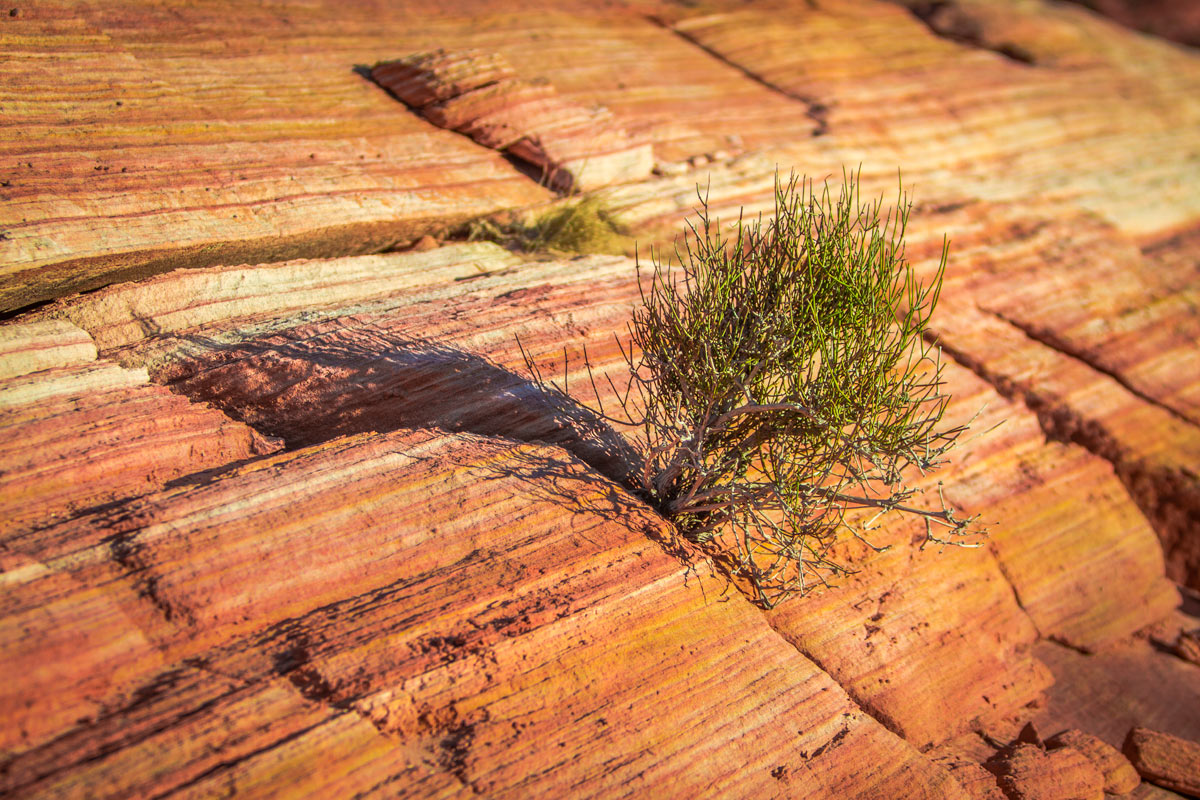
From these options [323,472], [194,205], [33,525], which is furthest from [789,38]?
[33,525]

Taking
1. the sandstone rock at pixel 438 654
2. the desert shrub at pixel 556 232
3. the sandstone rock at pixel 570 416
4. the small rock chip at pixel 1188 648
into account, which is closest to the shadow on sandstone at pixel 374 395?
the sandstone rock at pixel 570 416

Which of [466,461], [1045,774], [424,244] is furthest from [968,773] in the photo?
[424,244]

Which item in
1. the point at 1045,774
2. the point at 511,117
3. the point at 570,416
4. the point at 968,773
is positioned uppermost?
the point at 511,117

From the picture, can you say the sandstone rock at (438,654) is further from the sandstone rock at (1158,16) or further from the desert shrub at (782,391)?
the sandstone rock at (1158,16)

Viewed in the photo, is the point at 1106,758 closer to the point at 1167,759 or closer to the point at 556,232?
the point at 1167,759

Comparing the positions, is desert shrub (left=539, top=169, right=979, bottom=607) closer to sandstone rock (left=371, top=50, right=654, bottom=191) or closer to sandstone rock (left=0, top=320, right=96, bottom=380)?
sandstone rock (left=0, top=320, right=96, bottom=380)

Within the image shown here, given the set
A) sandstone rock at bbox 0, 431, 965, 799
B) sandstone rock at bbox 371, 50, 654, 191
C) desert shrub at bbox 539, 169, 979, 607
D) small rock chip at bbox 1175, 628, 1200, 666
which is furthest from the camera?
sandstone rock at bbox 371, 50, 654, 191

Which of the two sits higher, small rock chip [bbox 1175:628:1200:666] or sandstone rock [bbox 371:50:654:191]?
sandstone rock [bbox 371:50:654:191]

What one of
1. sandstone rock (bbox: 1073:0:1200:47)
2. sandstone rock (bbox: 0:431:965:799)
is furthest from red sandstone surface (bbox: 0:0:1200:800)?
sandstone rock (bbox: 1073:0:1200:47)
